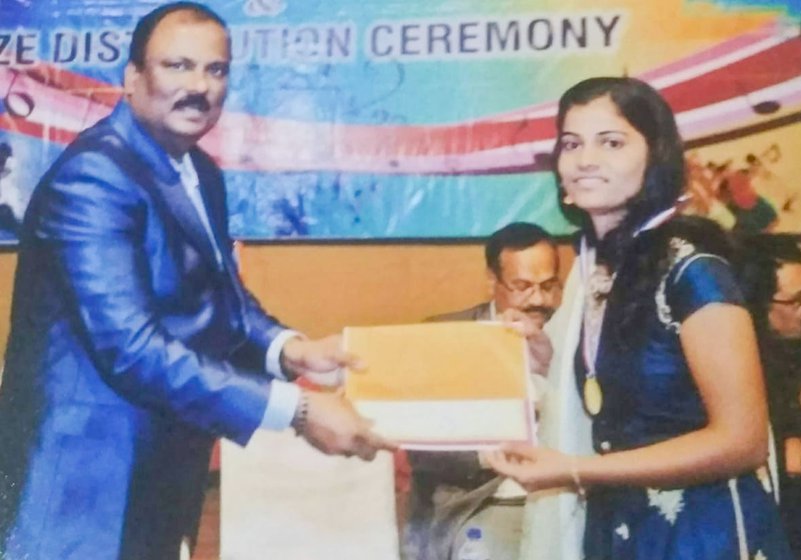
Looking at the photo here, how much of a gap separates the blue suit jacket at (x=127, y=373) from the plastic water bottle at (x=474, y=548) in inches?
8.9

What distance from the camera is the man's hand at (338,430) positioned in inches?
33.6

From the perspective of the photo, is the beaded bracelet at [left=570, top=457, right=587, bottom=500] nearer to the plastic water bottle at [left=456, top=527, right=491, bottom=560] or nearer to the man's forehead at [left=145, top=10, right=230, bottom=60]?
the plastic water bottle at [left=456, top=527, right=491, bottom=560]

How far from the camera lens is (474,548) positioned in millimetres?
833

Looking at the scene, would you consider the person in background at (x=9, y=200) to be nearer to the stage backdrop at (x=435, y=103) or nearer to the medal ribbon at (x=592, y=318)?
the stage backdrop at (x=435, y=103)

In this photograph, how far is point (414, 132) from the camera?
2.97ft

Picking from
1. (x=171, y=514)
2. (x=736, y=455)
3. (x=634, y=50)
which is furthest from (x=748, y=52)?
(x=171, y=514)

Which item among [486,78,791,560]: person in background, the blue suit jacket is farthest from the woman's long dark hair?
the blue suit jacket

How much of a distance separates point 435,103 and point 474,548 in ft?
1.42

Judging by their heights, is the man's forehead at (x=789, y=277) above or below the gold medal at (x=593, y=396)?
above

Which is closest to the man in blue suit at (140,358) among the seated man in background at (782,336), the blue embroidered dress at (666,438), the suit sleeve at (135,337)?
the suit sleeve at (135,337)

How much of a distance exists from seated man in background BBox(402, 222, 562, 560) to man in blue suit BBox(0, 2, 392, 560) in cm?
6

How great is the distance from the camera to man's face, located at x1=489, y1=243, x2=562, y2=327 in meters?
0.86

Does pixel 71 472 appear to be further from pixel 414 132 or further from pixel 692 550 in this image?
pixel 692 550

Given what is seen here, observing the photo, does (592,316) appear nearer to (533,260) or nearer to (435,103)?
(533,260)
